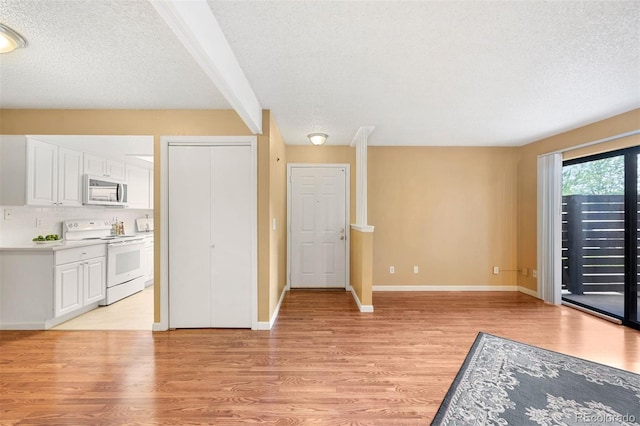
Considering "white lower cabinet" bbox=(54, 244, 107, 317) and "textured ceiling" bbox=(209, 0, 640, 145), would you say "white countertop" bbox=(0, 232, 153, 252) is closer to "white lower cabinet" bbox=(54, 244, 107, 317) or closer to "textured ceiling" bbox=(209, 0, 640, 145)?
"white lower cabinet" bbox=(54, 244, 107, 317)

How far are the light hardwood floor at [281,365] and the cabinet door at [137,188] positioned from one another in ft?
8.34

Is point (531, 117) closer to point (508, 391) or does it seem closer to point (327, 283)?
point (508, 391)

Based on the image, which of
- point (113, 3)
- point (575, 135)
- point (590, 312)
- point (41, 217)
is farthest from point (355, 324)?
point (41, 217)

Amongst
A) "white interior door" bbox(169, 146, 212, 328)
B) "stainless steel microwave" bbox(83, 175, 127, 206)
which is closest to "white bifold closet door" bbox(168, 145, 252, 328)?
"white interior door" bbox(169, 146, 212, 328)

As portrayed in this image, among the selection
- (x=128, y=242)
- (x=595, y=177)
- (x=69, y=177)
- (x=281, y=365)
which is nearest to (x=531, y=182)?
(x=595, y=177)

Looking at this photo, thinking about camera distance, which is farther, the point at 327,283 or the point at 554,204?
the point at 327,283

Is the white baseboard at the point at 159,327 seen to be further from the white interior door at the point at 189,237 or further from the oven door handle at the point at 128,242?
the oven door handle at the point at 128,242

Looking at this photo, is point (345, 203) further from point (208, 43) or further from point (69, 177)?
point (69, 177)

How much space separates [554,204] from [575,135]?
0.99m

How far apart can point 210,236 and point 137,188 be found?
2967 millimetres

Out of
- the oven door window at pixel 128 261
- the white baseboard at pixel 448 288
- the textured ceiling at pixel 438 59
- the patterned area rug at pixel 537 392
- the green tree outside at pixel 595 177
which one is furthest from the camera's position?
the white baseboard at pixel 448 288

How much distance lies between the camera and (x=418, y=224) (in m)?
4.93

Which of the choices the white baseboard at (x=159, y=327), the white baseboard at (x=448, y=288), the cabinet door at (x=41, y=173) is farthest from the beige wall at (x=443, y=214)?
the cabinet door at (x=41, y=173)

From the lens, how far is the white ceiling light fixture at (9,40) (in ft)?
6.04
